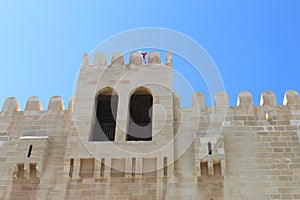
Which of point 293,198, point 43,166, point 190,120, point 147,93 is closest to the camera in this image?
point 293,198

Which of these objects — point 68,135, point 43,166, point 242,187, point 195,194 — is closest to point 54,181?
point 43,166

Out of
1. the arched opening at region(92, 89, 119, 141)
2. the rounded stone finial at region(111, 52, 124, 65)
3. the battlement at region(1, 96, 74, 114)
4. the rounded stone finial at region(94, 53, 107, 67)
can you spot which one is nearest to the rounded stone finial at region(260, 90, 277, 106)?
the arched opening at region(92, 89, 119, 141)

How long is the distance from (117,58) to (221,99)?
143 inches

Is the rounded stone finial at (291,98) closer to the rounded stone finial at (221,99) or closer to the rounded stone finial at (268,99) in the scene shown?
the rounded stone finial at (268,99)

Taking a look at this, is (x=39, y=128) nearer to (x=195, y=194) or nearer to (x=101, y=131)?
(x=101, y=131)

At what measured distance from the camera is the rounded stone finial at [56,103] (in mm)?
13445

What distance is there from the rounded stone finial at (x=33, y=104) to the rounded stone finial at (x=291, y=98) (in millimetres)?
7519

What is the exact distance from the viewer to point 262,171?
11.5m

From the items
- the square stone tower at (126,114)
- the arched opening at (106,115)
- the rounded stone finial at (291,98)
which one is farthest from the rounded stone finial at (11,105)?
the rounded stone finial at (291,98)

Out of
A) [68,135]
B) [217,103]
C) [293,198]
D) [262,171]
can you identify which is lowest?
[293,198]

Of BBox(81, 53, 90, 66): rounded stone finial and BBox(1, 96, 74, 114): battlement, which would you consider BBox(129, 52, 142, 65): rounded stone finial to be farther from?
BBox(1, 96, 74, 114): battlement

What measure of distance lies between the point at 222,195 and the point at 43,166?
4.78 metres

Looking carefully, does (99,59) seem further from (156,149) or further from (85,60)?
(156,149)

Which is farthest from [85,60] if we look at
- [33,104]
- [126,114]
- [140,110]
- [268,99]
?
[268,99]
